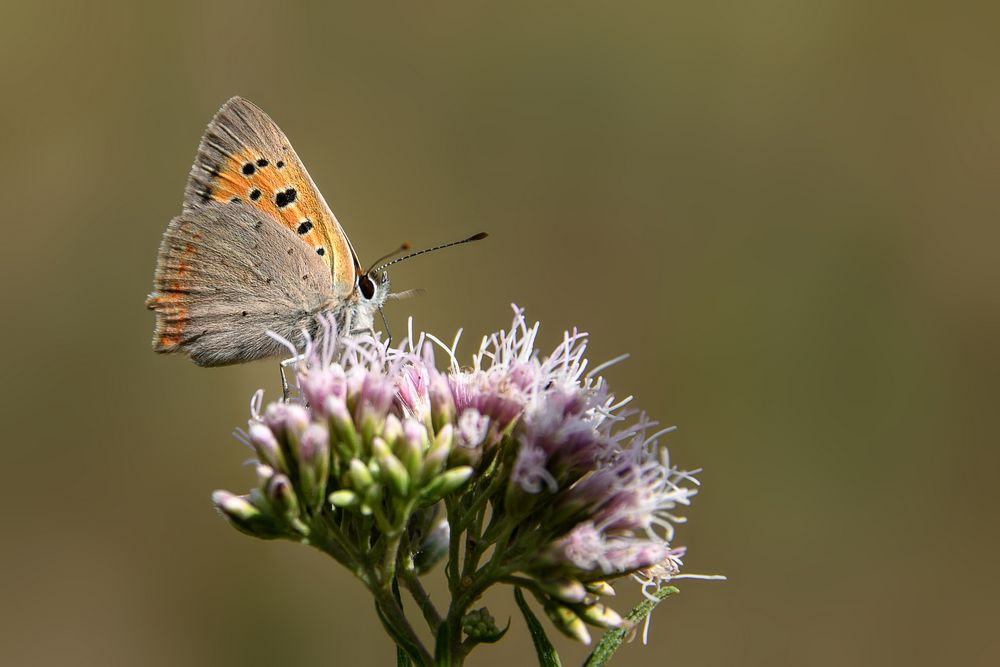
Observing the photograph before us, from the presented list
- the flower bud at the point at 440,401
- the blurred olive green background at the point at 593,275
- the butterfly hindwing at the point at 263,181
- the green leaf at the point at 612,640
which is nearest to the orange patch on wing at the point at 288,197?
the butterfly hindwing at the point at 263,181

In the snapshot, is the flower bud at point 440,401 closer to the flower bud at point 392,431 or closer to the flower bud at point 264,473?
the flower bud at point 392,431

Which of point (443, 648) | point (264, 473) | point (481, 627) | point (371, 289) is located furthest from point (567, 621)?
point (371, 289)

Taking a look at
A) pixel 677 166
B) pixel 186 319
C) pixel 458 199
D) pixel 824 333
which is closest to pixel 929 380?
pixel 824 333

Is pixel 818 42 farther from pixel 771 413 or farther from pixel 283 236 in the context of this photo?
pixel 283 236

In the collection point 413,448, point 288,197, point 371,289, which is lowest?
point 413,448

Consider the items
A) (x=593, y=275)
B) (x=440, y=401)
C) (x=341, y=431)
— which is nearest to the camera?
(x=341, y=431)

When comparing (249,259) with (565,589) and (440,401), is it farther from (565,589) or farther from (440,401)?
(565,589)

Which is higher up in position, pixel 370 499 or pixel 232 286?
pixel 232 286
